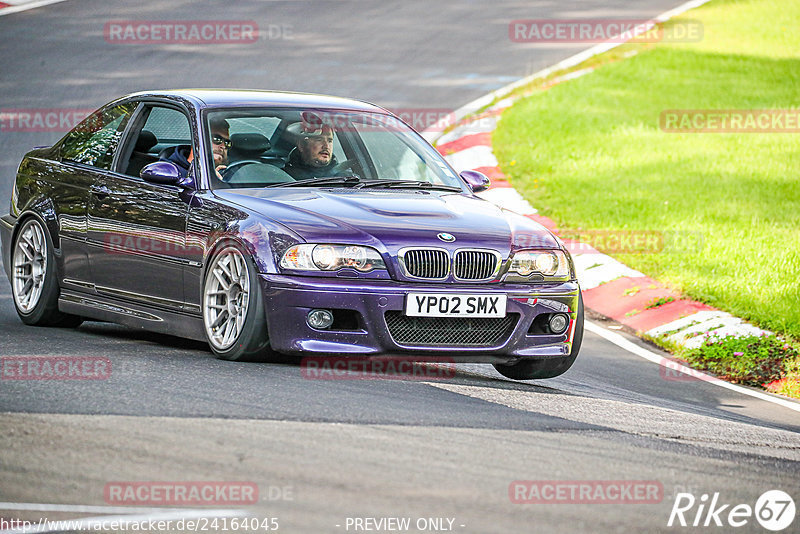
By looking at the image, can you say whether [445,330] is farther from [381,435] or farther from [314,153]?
[314,153]

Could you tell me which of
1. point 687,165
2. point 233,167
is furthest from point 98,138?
point 687,165

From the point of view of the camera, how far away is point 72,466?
16.3ft

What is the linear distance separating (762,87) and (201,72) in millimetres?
8207

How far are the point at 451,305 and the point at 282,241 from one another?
0.94 metres

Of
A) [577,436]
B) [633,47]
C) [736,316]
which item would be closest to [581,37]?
[633,47]

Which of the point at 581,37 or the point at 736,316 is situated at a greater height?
the point at 581,37

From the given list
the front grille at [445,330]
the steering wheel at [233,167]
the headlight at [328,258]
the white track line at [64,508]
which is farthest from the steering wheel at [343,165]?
the white track line at [64,508]

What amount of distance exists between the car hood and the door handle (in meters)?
1.08

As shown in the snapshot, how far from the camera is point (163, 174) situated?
7832 millimetres

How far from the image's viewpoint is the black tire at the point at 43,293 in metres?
8.85

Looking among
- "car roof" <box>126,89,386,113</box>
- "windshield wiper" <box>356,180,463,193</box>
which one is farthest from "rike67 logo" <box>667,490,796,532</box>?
"car roof" <box>126,89,386,113</box>

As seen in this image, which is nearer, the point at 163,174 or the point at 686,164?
the point at 163,174

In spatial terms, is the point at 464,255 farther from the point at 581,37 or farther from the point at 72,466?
the point at 581,37

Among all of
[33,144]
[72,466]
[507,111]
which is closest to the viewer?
[72,466]
